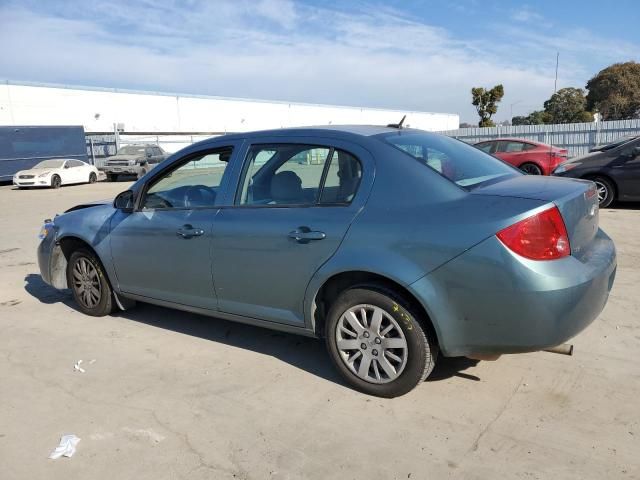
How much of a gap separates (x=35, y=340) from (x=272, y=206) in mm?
2593

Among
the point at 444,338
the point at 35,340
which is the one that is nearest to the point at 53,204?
the point at 35,340

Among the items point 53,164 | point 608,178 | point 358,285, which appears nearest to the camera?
point 358,285

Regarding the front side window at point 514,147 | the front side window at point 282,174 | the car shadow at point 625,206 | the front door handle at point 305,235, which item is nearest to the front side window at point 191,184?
the front side window at point 282,174

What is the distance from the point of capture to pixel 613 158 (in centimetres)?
984

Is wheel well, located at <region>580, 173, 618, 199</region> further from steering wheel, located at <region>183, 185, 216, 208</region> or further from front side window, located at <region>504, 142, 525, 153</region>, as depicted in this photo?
steering wheel, located at <region>183, 185, 216, 208</region>

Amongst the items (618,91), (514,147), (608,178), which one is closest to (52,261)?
(608,178)

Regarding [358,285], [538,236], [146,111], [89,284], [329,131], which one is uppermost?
[146,111]

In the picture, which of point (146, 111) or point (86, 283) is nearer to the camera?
point (86, 283)

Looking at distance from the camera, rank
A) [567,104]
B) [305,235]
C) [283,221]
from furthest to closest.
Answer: [567,104], [283,221], [305,235]

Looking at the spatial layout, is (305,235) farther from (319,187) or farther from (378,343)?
(378,343)

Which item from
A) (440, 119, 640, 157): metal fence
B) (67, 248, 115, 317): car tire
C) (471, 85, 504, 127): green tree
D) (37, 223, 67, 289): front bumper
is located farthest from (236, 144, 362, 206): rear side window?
(471, 85, 504, 127): green tree

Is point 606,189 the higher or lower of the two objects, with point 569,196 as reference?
lower

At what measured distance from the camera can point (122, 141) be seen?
118 ft

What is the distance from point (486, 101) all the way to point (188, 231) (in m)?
42.6
